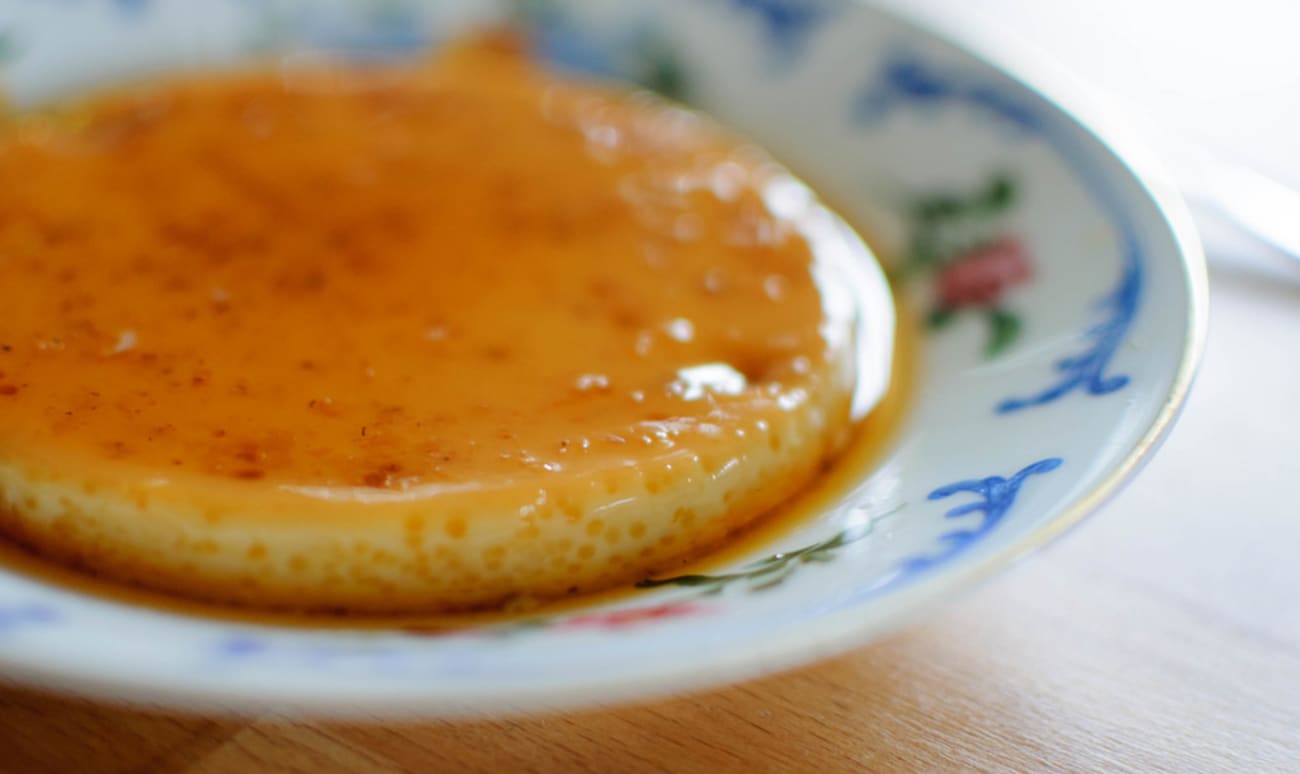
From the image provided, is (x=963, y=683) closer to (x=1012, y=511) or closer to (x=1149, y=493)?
(x=1012, y=511)

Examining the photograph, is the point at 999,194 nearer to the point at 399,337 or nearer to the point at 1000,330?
the point at 1000,330

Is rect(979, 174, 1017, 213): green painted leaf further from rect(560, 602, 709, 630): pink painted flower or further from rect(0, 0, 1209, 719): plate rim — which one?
rect(560, 602, 709, 630): pink painted flower

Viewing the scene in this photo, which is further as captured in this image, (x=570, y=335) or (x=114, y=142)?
(x=114, y=142)

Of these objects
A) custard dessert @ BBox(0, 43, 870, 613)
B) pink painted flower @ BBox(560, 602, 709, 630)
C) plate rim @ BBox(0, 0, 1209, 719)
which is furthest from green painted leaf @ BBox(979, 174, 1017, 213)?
pink painted flower @ BBox(560, 602, 709, 630)

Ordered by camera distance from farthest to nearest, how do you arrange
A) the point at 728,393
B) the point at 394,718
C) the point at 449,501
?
the point at 728,393
the point at 449,501
the point at 394,718

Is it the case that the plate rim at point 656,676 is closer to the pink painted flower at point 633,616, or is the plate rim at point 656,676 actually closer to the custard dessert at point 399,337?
the pink painted flower at point 633,616

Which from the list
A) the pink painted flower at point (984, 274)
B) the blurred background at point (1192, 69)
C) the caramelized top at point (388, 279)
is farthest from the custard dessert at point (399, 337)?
the blurred background at point (1192, 69)

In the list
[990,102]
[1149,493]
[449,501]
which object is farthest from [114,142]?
[1149,493]

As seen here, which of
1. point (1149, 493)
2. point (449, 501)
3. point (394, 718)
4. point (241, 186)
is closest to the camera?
point (394, 718)
